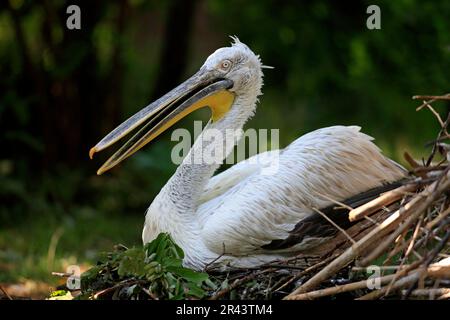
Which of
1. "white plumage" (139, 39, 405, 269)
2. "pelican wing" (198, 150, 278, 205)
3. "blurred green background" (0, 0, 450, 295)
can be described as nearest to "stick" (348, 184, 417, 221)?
"white plumage" (139, 39, 405, 269)

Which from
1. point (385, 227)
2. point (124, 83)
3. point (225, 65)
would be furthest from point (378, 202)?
point (124, 83)

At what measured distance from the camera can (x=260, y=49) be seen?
419 inches

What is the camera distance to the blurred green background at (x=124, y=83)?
29.1 ft

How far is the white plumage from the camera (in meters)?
5.41

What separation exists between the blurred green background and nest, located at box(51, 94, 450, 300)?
309 centimetres

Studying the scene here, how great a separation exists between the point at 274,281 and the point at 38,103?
5012 mm

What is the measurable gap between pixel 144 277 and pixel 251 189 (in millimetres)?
1031

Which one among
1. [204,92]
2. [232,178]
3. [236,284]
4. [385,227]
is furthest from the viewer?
[232,178]

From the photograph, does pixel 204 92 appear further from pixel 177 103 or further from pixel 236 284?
pixel 236 284

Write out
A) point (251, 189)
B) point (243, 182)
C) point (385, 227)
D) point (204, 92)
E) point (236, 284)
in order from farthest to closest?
point (204, 92) < point (243, 182) < point (251, 189) < point (236, 284) < point (385, 227)

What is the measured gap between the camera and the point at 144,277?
4859mm

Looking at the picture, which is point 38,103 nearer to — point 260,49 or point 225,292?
point 260,49

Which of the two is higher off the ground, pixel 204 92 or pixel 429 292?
pixel 204 92
